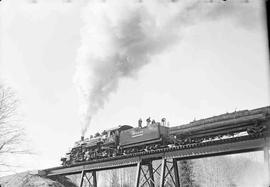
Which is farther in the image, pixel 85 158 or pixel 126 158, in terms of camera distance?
pixel 85 158

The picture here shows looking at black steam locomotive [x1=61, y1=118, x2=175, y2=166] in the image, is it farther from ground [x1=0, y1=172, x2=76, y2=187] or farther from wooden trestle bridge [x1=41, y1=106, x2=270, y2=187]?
ground [x1=0, y1=172, x2=76, y2=187]

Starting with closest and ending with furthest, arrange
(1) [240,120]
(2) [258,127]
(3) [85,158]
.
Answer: (2) [258,127]
(1) [240,120]
(3) [85,158]

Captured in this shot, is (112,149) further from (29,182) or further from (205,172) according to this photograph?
(205,172)

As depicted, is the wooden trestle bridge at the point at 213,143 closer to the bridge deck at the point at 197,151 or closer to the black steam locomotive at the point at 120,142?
the bridge deck at the point at 197,151

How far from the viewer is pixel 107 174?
7031 centimetres

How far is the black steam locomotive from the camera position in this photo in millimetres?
22438

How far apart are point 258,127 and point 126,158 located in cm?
972

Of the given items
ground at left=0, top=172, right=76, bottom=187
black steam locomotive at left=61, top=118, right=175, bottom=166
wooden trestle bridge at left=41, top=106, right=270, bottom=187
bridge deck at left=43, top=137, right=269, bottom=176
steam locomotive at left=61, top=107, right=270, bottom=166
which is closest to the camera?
bridge deck at left=43, top=137, right=269, bottom=176

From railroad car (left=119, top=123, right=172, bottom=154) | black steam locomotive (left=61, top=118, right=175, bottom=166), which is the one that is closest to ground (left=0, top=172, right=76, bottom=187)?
black steam locomotive (left=61, top=118, right=175, bottom=166)

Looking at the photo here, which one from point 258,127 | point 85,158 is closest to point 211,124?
point 258,127

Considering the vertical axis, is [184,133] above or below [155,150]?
above

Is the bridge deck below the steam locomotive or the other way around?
below

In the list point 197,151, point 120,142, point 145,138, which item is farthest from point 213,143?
point 120,142

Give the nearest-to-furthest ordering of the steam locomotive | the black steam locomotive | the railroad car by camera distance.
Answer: the steam locomotive < the railroad car < the black steam locomotive
